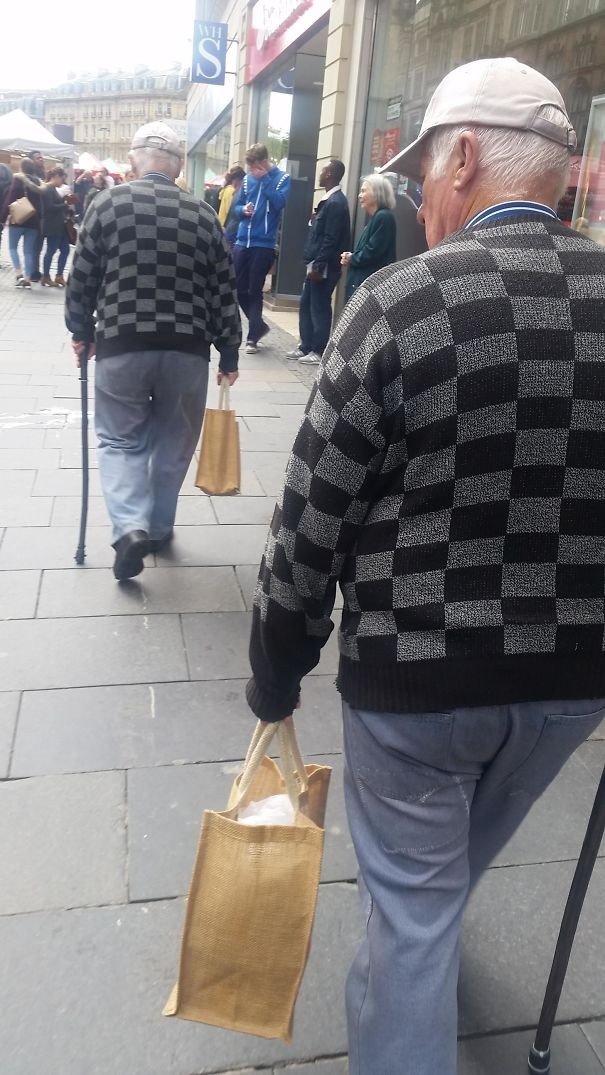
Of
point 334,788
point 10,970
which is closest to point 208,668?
point 334,788

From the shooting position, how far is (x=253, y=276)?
10.5 meters

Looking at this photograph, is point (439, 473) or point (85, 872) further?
point (85, 872)

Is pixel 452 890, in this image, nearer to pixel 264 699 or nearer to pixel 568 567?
pixel 264 699

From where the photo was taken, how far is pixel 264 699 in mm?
1674

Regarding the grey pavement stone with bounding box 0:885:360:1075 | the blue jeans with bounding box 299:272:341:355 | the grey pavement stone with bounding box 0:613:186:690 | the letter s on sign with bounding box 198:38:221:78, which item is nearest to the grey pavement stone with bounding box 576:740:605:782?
the grey pavement stone with bounding box 0:885:360:1075

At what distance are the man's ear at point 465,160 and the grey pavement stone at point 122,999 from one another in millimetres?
1692

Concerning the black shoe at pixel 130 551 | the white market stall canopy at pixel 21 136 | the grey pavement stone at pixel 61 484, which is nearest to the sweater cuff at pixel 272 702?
the black shoe at pixel 130 551

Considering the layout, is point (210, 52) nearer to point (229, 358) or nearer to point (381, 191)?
point (381, 191)

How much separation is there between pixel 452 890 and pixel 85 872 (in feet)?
3.96

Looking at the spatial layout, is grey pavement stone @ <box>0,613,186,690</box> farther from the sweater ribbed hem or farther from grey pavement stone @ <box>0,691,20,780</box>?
the sweater ribbed hem

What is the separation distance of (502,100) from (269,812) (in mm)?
1224

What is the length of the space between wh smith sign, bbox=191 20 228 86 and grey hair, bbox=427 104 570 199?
19.8 m

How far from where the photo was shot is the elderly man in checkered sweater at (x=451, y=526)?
1.35 metres

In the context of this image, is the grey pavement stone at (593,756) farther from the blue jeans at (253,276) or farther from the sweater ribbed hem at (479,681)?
the blue jeans at (253,276)
